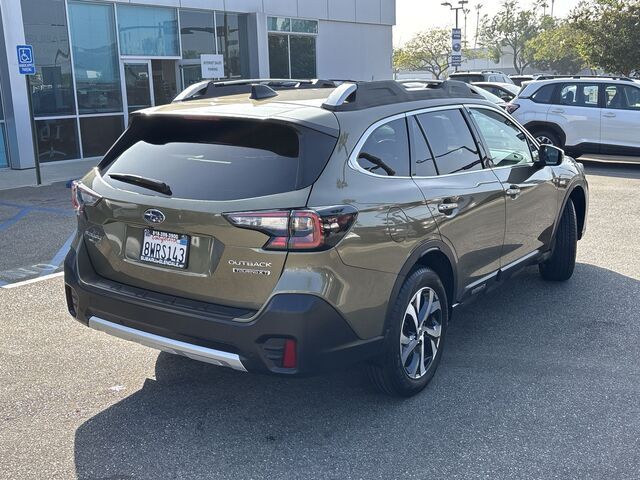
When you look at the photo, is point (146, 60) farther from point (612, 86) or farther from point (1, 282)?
point (1, 282)

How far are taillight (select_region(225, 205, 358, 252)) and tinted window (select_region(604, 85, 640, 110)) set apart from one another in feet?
40.1

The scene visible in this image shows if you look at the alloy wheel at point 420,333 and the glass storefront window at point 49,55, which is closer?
the alloy wheel at point 420,333

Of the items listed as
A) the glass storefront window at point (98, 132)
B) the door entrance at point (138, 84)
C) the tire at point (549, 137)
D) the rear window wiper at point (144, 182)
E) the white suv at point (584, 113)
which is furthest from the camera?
the door entrance at point (138, 84)

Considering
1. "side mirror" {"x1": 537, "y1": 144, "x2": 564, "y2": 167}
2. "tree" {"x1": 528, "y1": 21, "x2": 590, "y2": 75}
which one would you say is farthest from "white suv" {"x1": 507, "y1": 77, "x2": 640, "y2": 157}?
"tree" {"x1": 528, "y1": 21, "x2": 590, "y2": 75}

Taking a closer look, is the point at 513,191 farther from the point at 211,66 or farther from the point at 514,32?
the point at 514,32

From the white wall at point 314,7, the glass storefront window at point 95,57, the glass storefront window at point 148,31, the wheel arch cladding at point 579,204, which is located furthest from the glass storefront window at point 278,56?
the wheel arch cladding at point 579,204

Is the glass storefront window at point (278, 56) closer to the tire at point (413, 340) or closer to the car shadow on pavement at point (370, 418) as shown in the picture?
the car shadow on pavement at point (370, 418)

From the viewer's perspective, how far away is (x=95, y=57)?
16203mm

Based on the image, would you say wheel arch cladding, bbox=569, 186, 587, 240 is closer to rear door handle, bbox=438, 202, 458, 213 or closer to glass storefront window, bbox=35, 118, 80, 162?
rear door handle, bbox=438, 202, 458, 213

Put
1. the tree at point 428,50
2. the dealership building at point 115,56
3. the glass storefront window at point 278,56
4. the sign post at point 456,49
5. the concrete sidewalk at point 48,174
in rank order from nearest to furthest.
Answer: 1. the concrete sidewalk at point 48,174
2. the dealership building at point 115,56
3. the glass storefront window at point 278,56
4. the sign post at point 456,49
5. the tree at point 428,50

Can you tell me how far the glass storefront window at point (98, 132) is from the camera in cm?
1633

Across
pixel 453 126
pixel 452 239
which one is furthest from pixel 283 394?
pixel 453 126

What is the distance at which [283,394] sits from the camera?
411cm

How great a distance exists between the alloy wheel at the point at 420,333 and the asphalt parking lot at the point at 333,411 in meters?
0.20
